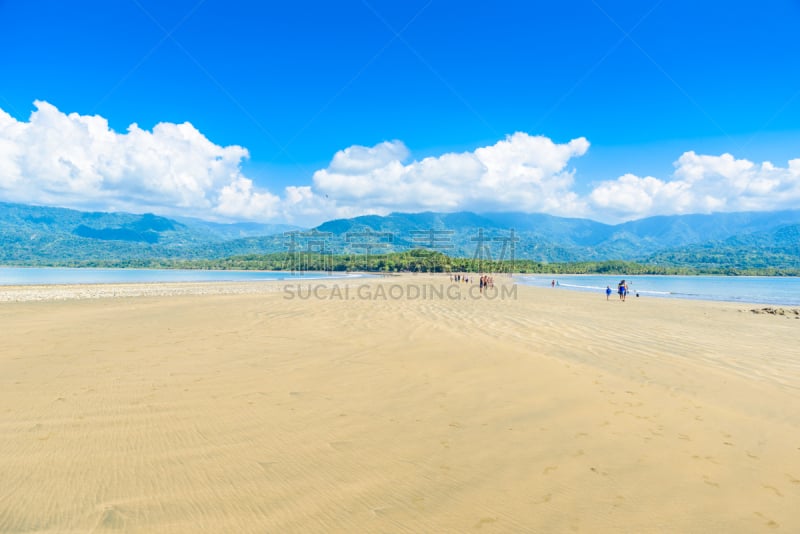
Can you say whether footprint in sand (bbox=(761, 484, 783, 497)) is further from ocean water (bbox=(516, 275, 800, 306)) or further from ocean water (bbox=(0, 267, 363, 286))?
ocean water (bbox=(0, 267, 363, 286))

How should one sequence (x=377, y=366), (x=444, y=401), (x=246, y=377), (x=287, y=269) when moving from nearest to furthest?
(x=444, y=401) → (x=246, y=377) → (x=377, y=366) → (x=287, y=269)

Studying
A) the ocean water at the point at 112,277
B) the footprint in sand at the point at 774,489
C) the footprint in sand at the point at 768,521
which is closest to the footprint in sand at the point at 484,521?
the footprint in sand at the point at 768,521

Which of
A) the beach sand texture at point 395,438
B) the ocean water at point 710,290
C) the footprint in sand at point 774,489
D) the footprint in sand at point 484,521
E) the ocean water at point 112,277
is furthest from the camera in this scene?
the ocean water at point 112,277

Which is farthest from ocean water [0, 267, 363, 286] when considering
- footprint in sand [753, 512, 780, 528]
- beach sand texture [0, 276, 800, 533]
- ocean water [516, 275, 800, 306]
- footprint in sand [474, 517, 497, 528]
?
footprint in sand [753, 512, 780, 528]

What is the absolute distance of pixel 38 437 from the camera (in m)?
5.23

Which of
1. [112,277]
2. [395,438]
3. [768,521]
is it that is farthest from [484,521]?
[112,277]

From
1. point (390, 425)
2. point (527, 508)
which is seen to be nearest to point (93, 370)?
point (390, 425)

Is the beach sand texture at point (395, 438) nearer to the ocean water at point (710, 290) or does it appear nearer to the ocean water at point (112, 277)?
the ocean water at point (710, 290)

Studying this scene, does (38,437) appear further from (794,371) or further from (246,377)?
(794,371)

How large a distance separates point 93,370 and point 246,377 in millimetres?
3695

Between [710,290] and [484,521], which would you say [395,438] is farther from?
[710,290]

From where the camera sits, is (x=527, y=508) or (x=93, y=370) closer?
(x=527, y=508)

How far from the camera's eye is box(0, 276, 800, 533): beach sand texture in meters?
3.64

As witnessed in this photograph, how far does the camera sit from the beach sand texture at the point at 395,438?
364 cm
